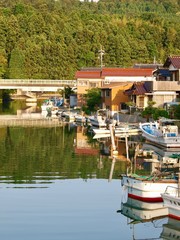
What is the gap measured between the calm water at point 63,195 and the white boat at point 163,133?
5.90ft

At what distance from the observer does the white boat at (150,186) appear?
15.6 metres

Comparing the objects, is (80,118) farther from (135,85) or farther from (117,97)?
(135,85)

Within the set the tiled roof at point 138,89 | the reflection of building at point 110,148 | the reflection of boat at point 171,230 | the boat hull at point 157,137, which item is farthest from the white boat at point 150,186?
the tiled roof at point 138,89

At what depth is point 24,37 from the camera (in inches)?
2987

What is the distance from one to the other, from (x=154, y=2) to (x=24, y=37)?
5991 centimetres

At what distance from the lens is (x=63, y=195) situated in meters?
17.7

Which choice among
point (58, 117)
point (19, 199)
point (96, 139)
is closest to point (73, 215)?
point (19, 199)

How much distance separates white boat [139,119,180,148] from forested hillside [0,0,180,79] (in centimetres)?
4010

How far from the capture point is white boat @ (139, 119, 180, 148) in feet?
86.8

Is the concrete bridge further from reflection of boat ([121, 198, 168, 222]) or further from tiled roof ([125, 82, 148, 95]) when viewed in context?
reflection of boat ([121, 198, 168, 222])

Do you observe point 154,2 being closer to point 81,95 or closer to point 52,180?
point 81,95

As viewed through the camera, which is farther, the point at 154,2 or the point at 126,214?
the point at 154,2

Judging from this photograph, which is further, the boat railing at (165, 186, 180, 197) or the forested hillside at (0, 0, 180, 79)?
the forested hillside at (0, 0, 180, 79)

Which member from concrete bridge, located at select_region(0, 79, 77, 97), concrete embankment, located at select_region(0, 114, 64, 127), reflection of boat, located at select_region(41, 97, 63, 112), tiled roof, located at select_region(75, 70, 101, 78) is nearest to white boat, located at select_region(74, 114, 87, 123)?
concrete embankment, located at select_region(0, 114, 64, 127)
